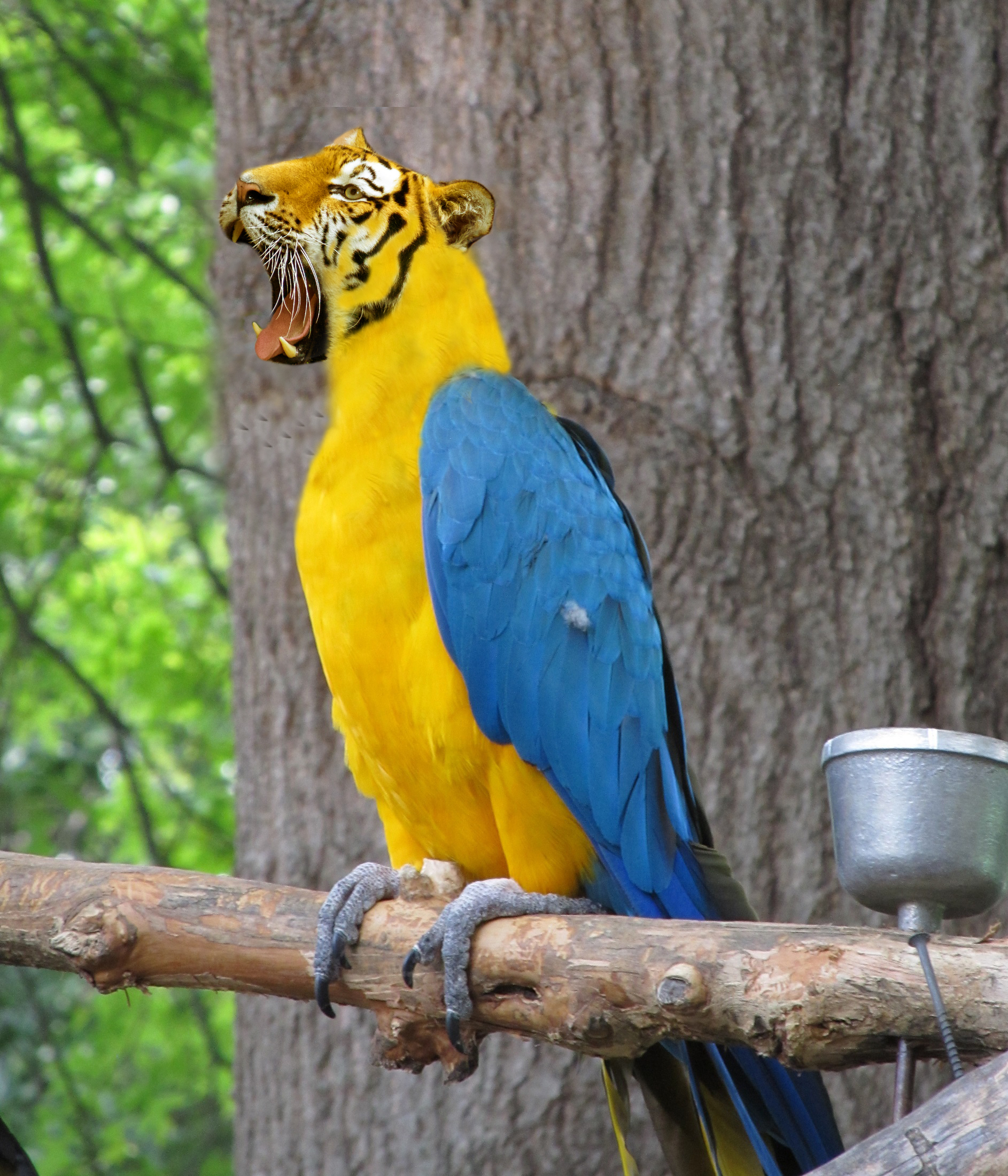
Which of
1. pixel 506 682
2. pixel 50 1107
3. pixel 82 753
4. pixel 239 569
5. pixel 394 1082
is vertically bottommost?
pixel 50 1107

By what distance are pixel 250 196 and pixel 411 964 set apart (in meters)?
1.13

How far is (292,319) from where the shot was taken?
1.92 metres

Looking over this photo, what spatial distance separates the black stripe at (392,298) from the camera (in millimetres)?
1936

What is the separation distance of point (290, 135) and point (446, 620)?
5.21ft

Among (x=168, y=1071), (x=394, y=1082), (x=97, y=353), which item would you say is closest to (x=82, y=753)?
(x=168, y=1071)

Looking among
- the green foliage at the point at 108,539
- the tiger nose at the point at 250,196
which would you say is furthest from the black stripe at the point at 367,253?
the green foliage at the point at 108,539

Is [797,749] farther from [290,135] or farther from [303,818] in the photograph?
[290,135]

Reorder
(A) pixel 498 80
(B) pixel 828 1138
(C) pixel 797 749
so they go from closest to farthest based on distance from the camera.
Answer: (B) pixel 828 1138
(C) pixel 797 749
(A) pixel 498 80

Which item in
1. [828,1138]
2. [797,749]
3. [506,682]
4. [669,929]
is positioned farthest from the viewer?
[797,749]

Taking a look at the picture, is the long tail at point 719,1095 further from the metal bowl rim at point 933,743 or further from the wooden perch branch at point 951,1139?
the metal bowl rim at point 933,743

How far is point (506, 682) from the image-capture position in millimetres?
1855

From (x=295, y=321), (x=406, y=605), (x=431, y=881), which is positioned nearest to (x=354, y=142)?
(x=295, y=321)

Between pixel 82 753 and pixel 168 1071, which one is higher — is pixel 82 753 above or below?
above

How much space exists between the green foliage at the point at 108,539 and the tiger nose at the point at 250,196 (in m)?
2.62
